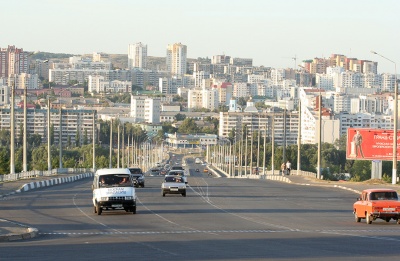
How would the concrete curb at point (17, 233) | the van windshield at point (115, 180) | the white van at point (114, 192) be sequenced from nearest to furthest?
the concrete curb at point (17, 233) → the white van at point (114, 192) → the van windshield at point (115, 180)

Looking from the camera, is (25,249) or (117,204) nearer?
(25,249)

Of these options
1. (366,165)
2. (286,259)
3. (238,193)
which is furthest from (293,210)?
(366,165)

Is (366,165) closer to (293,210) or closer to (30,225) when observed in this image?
(293,210)

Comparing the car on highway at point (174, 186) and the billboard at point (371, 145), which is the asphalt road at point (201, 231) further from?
the billboard at point (371, 145)

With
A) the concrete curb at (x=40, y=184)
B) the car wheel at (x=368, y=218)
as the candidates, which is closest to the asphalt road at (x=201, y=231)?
the car wheel at (x=368, y=218)

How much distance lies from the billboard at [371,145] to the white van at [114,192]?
4414 centimetres

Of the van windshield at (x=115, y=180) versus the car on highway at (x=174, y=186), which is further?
the car on highway at (x=174, y=186)

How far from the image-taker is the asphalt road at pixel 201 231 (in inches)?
848

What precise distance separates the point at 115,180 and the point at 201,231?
8714 millimetres

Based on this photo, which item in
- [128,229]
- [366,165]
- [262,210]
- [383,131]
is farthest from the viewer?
[366,165]

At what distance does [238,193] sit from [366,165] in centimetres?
7999

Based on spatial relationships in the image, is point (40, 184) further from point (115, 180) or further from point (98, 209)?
point (98, 209)

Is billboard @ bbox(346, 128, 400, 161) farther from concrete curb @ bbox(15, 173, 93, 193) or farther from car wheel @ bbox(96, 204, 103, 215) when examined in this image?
car wheel @ bbox(96, 204, 103, 215)

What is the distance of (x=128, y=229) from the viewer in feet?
94.8
